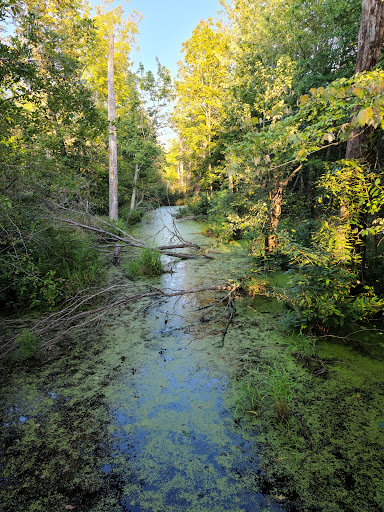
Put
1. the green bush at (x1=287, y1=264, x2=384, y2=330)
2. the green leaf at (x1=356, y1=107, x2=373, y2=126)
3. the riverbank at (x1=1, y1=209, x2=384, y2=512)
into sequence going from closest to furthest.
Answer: the green leaf at (x1=356, y1=107, x2=373, y2=126)
the riverbank at (x1=1, y1=209, x2=384, y2=512)
the green bush at (x1=287, y1=264, x2=384, y2=330)

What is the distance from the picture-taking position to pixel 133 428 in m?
1.71

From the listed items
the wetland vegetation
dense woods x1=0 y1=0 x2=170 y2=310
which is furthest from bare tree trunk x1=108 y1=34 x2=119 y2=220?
the wetland vegetation

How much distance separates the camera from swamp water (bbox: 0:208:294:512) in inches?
51.5

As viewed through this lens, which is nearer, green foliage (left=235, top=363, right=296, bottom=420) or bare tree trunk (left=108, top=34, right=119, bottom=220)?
green foliage (left=235, top=363, right=296, bottom=420)

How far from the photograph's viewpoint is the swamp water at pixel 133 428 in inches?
51.5

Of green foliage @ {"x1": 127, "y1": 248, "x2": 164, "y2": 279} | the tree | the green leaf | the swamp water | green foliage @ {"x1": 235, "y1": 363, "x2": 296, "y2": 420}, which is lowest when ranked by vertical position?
the swamp water

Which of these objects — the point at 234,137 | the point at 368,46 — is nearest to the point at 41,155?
the point at 368,46

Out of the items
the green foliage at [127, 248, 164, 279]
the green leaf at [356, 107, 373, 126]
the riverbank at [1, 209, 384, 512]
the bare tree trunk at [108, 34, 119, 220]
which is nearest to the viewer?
the green leaf at [356, 107, 373, 126]

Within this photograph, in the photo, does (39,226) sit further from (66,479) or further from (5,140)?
(66,479)

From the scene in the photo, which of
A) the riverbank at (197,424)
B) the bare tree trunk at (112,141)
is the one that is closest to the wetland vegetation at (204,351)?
the riverbank at (197,424)

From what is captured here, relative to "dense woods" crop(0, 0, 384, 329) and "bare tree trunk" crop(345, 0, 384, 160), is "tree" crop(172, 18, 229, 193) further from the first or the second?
"bare tree trunk" crop(345, 0, 384, 160)

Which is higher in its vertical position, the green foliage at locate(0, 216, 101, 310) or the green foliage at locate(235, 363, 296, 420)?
the green foliage at locate(0, 216, 101, 310)

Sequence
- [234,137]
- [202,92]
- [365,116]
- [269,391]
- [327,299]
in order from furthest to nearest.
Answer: [202,92] < [234,137] < [327,299] < [269,391] < [365,116]

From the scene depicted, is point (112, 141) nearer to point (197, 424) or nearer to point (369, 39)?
point (369, 39)
